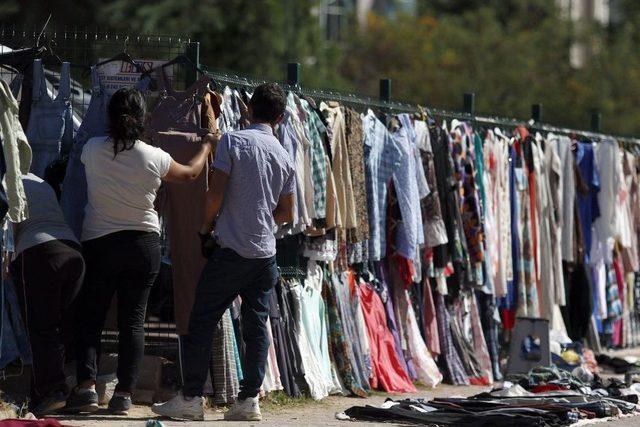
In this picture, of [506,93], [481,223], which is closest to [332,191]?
[481,223]

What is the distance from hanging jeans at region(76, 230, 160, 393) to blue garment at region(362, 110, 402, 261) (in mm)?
2814

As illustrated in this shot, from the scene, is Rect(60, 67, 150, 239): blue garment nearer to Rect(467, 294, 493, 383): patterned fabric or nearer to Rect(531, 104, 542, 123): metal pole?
Rect(467, 294, 493, 383): patterned fabric

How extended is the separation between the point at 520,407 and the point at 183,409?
7.14ft

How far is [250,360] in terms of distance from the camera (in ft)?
28.5

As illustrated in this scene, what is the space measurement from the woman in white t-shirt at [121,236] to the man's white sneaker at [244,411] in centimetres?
63

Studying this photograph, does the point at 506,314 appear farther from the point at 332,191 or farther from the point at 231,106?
the point at 231,106

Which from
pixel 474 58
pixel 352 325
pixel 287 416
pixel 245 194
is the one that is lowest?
pixel 287 416

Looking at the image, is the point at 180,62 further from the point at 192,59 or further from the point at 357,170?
the point at 357,170

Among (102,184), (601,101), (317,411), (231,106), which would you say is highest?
(601,101)

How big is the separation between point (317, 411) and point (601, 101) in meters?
30.9

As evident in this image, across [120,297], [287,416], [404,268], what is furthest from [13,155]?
[404,268]

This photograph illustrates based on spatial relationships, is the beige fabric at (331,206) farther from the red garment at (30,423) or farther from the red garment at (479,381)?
the red garment at (30,423)

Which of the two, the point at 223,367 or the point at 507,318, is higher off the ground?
the point at 507,318

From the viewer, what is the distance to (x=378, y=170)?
11.2 meters
